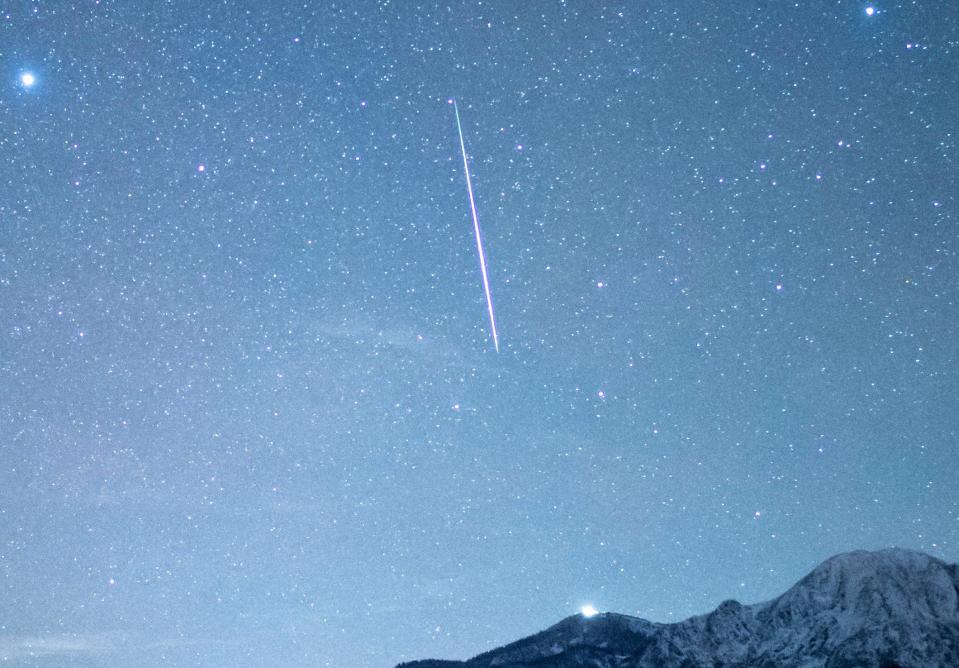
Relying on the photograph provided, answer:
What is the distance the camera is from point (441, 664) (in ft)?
447

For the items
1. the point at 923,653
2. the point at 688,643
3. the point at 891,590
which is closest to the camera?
the point at 923,653

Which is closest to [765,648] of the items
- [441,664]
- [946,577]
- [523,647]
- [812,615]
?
[812,615]

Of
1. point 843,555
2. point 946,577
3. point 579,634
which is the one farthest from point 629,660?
point 946,577

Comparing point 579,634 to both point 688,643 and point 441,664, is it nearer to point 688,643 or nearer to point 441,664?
point 688,643

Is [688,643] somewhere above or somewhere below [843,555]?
below

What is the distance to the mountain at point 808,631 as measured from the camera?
103 m

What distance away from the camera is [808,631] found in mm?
112250

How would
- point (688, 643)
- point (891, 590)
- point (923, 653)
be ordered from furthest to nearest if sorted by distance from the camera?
1. point (688, 643)
2. point (891, 590)
3. point (923, 653)

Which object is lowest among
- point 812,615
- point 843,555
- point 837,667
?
point 837,667

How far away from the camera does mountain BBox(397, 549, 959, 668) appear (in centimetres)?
10269

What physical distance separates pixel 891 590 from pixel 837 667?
1559 cm

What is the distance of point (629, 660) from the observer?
122 m

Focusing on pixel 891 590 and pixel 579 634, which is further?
pixel 579 634

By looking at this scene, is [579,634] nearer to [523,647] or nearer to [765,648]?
[523,647]
